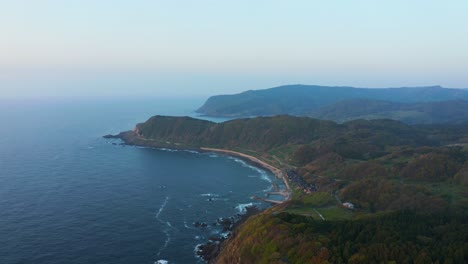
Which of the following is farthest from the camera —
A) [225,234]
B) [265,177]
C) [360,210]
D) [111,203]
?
[265,177]

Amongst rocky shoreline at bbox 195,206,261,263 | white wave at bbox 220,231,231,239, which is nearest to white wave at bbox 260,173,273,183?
rocky shoreline at bbox 195,206,261,263

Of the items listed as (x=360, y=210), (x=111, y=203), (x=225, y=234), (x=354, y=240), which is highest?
(x=354, y=240)

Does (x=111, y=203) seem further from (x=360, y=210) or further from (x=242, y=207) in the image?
(x=360, y=210)

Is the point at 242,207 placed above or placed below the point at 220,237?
above

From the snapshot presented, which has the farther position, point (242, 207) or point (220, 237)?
point (242, 207)

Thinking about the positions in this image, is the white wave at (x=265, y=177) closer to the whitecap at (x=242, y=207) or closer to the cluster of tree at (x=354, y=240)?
the whitecap at (x=242, y=207)

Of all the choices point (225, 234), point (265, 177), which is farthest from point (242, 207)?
point (265, 177)

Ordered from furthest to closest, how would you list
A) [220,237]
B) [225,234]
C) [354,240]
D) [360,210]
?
[360,210]
[225,234]
[220,237]
[354,240]

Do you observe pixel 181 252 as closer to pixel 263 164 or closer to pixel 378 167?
pixel 378 167
